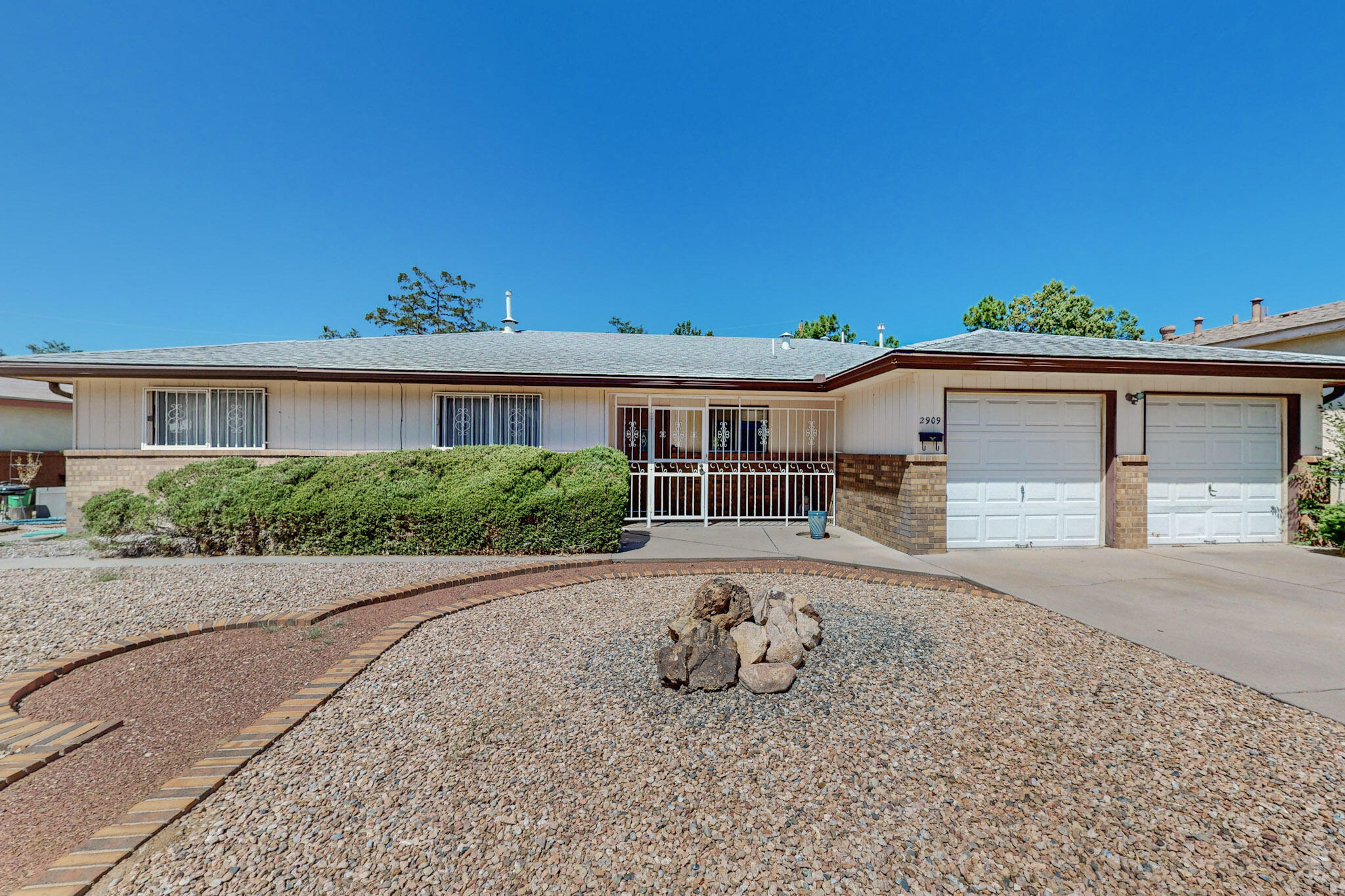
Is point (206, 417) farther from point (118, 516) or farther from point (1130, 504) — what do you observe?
point (1130, 504)

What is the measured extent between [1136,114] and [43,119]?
2143 centimetres

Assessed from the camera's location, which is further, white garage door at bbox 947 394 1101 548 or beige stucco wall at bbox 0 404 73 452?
beige stucco wall at bbox 0 404 73 452

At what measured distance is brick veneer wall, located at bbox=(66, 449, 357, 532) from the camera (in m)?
8.40

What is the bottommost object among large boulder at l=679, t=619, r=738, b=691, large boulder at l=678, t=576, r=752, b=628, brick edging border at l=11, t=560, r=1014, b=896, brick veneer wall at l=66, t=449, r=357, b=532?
brick edging border at l=11, t=560, r=1014, b=896

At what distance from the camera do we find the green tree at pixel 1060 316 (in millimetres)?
23875

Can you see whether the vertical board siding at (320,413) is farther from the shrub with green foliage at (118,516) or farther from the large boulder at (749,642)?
the large boulder at (749,642)

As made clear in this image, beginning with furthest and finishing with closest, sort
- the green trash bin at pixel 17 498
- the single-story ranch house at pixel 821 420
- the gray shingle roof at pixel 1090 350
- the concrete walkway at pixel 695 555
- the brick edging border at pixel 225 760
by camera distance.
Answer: the green trash bin at pixel 17 498, the single-story ranch house at pixel 821 420, the gray shingle roof at pixel 1090 350, the concrete walkway at pixel 695 555, the brick edging border at pixel 225 760

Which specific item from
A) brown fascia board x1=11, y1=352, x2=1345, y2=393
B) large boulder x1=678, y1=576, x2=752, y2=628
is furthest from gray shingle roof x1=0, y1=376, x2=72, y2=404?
large boulder x1=678, y1=576, x2=752, y2=628

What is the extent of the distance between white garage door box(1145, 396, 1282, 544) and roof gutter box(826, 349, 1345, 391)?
0.62 meters

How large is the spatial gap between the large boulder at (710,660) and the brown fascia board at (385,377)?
6.17 metres

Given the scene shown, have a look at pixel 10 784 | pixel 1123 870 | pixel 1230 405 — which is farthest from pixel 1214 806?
pixel 1230 405

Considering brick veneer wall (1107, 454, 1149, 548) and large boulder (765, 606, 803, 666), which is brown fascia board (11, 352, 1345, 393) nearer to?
brick veneer wall (1107, 454, 1149, 548)

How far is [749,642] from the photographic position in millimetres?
3080

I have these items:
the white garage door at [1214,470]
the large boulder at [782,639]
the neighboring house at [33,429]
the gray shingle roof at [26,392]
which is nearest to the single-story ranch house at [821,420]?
the white garage door at [1214,470]
